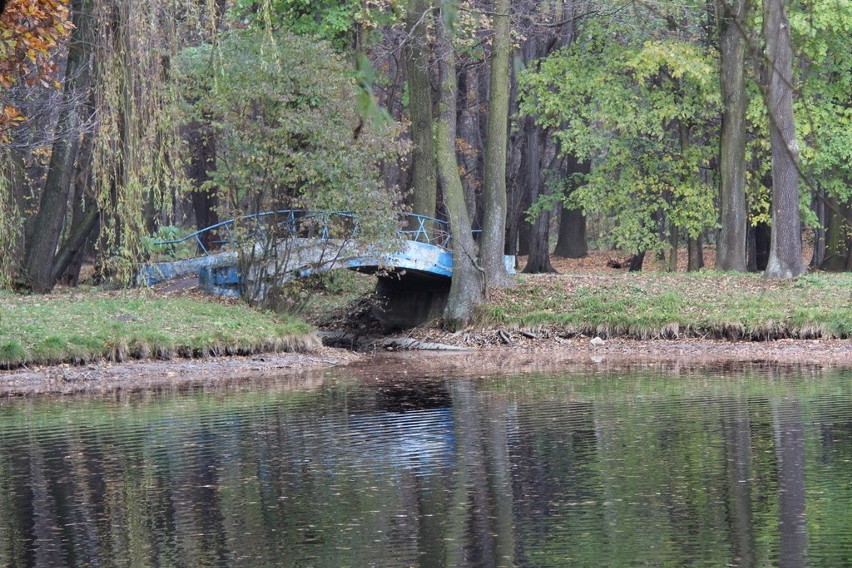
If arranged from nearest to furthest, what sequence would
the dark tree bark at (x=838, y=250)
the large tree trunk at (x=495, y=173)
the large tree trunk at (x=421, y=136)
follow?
1. the large tree trunk at (x=495, y=173)
2. the large tree trunk at (x=421, y=136)
3. the dark tree bark at (x=838, y=250)

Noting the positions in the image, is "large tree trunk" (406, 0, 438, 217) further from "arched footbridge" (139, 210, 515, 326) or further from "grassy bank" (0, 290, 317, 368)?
"grassy bank" (0, 290, 317, 368)

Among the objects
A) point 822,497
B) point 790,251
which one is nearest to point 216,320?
point 790,251

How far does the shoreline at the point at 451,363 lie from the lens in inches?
736

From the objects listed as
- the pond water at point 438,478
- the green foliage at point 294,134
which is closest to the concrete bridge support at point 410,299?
→ the green foliage at point 294,134

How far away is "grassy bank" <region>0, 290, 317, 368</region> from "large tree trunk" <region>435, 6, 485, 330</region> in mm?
3667

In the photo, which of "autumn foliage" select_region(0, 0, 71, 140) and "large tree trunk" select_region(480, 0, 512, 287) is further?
"large tree trunk" select_region(480, 0, 512, 287)

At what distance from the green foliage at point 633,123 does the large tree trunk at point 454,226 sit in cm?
518

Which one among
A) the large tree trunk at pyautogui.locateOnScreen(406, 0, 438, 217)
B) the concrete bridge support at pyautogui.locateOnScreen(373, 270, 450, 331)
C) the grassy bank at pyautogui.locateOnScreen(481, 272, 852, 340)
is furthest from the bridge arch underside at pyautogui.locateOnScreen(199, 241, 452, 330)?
the large tree trunk at pyautogui.locateOnScreen(406, 0, 438, 217)

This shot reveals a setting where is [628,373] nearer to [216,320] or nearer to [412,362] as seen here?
[412,362]

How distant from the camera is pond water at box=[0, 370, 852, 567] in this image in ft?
26.6

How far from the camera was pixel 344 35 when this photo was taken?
98.1 ft

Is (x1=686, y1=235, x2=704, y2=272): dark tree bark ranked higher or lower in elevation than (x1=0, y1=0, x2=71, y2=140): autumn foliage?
lower

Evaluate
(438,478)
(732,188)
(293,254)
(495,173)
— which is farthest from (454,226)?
(438,478)

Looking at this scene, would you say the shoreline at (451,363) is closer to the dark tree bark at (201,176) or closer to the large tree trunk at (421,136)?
the large tree trunk at (421,136)
